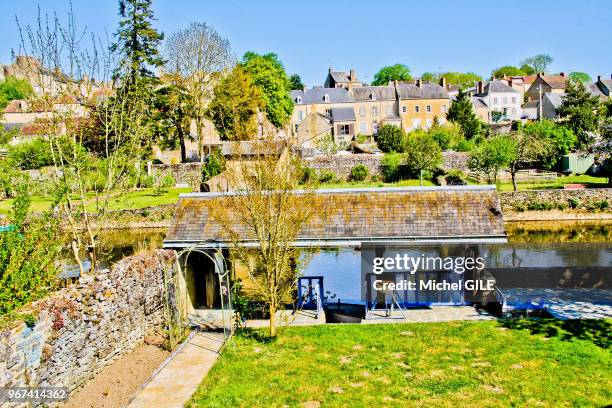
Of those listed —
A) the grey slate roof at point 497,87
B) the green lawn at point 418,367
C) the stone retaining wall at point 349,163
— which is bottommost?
the green lawn at point 418,367

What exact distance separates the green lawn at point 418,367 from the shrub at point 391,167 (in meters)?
34.8

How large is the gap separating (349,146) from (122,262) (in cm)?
5255

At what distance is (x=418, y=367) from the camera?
12031mm

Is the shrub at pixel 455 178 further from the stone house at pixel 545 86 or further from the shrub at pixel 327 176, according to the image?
the stone house at pixel 545 86

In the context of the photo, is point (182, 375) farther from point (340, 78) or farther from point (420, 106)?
point (340, 78)

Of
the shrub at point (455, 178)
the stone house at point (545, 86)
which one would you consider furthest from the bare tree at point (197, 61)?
the stone house at point (545, 86)

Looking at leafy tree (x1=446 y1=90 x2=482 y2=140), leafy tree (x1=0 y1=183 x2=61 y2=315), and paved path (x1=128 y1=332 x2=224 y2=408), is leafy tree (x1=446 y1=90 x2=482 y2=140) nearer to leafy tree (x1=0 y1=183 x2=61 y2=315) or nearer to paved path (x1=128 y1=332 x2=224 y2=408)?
paved path (x1=128 y1=332 x2=224 y2=408)

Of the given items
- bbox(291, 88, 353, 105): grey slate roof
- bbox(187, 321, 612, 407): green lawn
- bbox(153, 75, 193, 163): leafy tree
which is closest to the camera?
bbox(187, 321, 612, 407): green lawn

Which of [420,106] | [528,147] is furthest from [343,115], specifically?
[528,147]

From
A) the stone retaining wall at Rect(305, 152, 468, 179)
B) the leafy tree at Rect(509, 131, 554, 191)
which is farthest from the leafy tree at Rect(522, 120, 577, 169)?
the stone retaining wall at Rect(305, 152, 468, 179)

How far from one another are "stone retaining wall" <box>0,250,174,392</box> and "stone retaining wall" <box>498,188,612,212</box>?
1105 inches

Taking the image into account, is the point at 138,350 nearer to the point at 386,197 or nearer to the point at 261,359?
the point at 261,359

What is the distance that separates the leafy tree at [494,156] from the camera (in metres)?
42.4

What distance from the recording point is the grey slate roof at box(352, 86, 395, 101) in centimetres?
7306
